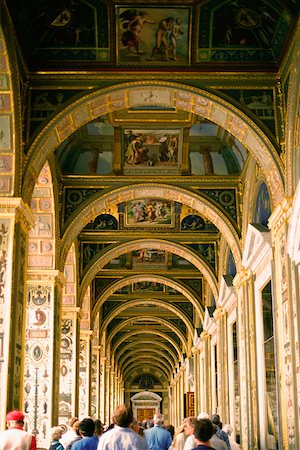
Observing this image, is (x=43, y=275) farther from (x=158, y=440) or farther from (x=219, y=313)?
(x=158, y=440)

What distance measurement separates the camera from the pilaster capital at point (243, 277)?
17795 mm

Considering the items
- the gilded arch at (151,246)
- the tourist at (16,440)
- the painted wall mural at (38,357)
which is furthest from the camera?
the gilded arch at (151,246)

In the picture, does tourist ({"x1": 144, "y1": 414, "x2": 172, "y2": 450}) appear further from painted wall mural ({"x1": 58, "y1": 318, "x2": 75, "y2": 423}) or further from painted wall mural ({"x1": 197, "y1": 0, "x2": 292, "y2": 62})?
painted wall mural ({"x1": 58, "y1": 318, "x2": 75, "y2": 423})

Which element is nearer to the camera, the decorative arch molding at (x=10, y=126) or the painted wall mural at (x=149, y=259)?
the decorative arch molding at (x=10, y=126)

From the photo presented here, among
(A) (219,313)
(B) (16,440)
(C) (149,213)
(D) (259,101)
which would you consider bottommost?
(B) (16,440)

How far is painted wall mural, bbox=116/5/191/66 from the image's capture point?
1289cm

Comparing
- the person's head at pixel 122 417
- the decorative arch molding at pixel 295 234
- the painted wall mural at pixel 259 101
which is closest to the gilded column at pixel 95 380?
the painted wall mural at pixel 259 101

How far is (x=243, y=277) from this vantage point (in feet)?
60.3

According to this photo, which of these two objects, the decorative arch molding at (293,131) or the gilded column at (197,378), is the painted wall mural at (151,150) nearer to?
the decorative arch molding at (293,131)

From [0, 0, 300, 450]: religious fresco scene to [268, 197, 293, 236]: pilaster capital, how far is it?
30 millimetres

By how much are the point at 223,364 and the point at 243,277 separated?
510 cm

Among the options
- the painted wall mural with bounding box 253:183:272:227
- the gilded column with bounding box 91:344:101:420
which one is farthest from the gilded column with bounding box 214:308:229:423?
the gilded column with bounding box 91:344:101:420

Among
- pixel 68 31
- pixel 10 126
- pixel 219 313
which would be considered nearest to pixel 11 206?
pixel 10 126

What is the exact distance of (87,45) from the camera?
13555 millimetres
